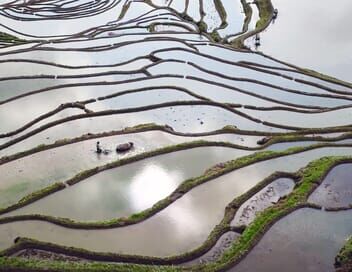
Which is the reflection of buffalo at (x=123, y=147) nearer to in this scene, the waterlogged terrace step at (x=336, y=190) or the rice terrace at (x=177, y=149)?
the rice terrace at (x=177, y=149)

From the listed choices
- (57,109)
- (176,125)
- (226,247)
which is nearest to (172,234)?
(226,247)

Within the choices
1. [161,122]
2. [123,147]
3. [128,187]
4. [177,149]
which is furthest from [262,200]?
[161,122]

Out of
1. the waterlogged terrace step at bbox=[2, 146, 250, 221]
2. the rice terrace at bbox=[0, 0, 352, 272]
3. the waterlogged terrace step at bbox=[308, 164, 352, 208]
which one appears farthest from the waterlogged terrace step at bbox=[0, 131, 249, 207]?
the waterlogged terrace step at bbox=[308, 164, 352, 208]

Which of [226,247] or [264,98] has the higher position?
[264,98]

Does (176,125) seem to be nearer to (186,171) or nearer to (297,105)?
(186,171)

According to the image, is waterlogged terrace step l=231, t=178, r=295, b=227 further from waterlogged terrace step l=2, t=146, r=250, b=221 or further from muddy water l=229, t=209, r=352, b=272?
waterlogged terrace step l=2, t=146, r=250, b=221

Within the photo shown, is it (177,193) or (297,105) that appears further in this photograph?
(297,105)

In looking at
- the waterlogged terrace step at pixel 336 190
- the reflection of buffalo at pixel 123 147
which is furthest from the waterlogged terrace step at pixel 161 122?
the waterlogged terrace step at pixel 336 190

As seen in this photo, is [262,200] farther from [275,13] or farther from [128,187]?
[275,13]
